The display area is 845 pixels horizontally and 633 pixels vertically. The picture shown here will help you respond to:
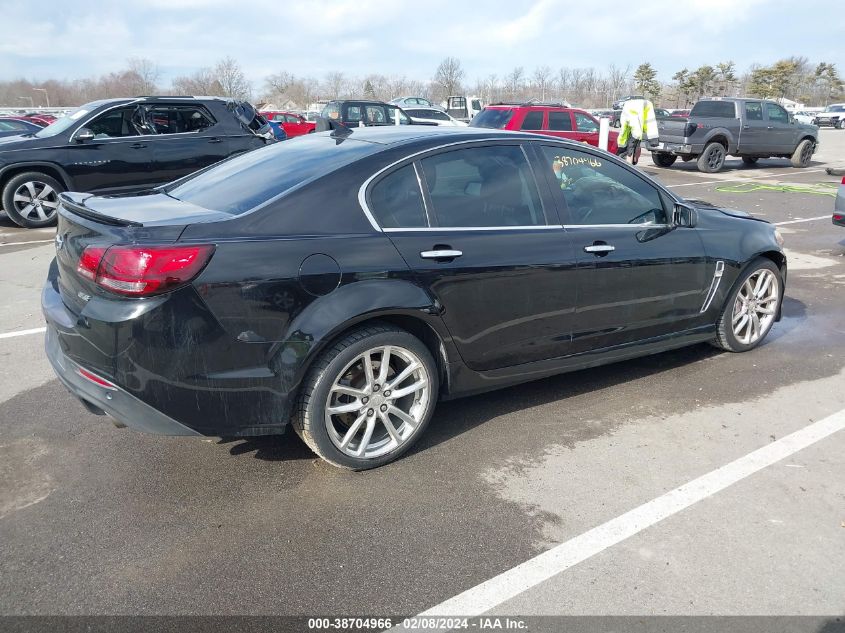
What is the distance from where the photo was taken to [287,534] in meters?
2.87

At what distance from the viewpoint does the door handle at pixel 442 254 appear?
131 inches

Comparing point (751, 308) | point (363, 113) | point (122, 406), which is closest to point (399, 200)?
point (122, 406)

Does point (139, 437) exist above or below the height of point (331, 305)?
below

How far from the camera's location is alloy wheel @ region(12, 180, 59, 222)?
9.74 metres

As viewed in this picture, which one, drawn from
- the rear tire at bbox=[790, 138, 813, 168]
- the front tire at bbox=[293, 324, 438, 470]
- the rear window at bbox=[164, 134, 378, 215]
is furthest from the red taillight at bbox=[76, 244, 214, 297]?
the rear tire at bbox=[790, 138, 813, 168]

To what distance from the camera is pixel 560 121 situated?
15.8 metres

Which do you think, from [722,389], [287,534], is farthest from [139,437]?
[722,389]

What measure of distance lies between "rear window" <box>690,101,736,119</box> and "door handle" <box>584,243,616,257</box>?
16.6m

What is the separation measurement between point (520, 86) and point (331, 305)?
81688mm

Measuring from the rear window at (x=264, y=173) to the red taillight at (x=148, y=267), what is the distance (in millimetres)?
423

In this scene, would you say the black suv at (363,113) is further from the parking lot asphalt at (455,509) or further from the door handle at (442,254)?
the door handle at (442,254)

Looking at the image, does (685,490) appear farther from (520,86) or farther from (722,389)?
(520,86)

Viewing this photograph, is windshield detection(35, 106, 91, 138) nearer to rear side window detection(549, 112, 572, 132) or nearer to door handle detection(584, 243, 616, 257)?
door handle detection(584, 243, 616, 257)

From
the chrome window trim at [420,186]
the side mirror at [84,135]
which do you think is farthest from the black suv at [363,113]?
the chrome window trim at [420,186]
